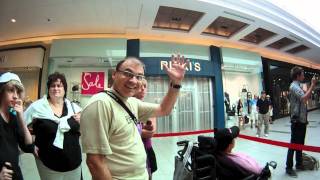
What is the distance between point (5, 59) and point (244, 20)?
8.27 m

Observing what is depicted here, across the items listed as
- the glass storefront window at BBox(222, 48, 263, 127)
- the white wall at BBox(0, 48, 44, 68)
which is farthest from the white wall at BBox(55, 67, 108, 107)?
the glass storefront window at BBox(222, 48, 263, 127)

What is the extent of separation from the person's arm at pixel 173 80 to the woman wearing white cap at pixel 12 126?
87cm

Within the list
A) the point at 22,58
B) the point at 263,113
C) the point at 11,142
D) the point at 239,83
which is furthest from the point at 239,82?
the point at 22,58

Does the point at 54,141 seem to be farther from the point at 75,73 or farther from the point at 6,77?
the point at 75,73

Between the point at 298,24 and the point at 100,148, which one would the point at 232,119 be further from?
the point at 100,148

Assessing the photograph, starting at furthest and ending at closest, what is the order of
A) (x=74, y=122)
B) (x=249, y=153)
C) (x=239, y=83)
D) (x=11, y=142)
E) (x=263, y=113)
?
(x=239, y=83)
(x=263, y=113)
(x=249, y=153)
(x=74, y=122)
(x=11, y=142)

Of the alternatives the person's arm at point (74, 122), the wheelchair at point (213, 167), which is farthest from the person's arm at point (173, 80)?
the person's arm at point (74, 122)

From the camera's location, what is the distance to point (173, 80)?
4.57 feet

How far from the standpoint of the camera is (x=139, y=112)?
140 cm

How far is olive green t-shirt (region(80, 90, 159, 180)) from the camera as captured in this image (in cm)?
94

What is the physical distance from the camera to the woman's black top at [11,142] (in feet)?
3.84

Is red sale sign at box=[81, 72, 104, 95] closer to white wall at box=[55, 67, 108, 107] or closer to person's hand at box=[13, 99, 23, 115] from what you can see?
white wall at box=[55, 67, 108, 107]

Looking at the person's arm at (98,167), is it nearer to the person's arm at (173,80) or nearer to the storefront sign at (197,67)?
the person's arm at (173,80)

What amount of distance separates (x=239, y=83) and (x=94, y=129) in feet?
23.9
